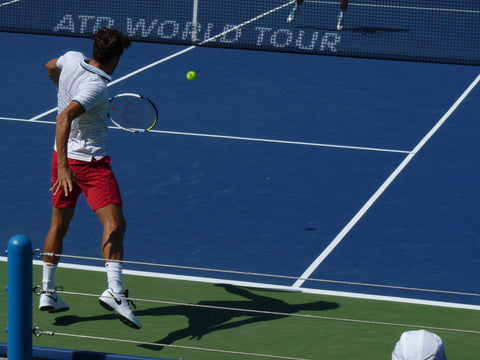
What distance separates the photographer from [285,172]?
11594 mm

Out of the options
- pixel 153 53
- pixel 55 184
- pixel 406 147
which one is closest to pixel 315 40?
pixel 153 53

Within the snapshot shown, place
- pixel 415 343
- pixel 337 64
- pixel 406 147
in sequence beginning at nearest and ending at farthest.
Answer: pixel 415 343
pixel 406 147
pixel 337 64

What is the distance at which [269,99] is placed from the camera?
49.2 feet

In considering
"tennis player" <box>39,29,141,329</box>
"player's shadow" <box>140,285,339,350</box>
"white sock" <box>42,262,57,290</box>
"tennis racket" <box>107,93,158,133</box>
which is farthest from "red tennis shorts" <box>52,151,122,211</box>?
"player's shadow" <box>140,285,339,350</box>

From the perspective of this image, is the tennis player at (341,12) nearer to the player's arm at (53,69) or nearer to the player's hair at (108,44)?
the player's arm at (53,69)

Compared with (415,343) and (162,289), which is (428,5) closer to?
(162,289)

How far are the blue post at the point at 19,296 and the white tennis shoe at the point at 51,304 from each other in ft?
6.75

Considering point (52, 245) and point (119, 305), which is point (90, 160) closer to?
point (52, 245)

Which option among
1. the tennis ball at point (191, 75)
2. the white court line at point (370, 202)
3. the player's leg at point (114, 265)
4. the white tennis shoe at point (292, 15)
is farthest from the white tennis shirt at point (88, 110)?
the white tennis shoe at point (292, 15)

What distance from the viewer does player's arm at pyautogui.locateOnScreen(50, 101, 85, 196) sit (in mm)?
6766

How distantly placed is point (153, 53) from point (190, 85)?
290 cm

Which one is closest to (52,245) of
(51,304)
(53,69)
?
(51,304)

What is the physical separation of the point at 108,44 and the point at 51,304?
77.0 inches

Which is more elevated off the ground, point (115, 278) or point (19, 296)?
point (19, 296)
